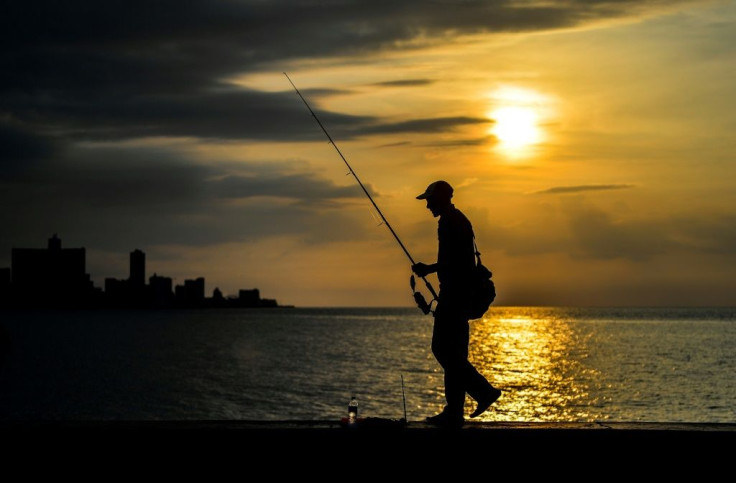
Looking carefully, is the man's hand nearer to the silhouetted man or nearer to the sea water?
the silhouetted man

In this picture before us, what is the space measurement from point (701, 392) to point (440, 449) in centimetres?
3805

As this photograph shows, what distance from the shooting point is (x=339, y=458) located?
7172mm

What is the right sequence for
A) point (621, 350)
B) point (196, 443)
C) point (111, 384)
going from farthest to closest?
point (621, 350) < point (111, 384) < point (196, 443)

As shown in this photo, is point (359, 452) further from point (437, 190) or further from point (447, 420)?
point (437, 190)

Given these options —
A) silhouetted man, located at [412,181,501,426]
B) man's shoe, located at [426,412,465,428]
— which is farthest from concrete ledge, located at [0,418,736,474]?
silhouetted man, located at [412,181,501,426]

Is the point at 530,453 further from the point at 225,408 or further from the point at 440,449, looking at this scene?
the point at 225,408

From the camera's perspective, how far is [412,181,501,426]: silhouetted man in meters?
8.50

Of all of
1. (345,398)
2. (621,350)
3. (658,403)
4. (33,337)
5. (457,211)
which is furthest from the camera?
(33,337)

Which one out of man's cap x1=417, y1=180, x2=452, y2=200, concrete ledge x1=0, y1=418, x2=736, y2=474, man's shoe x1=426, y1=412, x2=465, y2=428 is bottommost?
concrete ledge x1=0, y1=418, x2=736, y2=474

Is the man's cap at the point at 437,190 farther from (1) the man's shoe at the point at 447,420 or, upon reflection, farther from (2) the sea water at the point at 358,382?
(2) the sea water at the point at 358,382

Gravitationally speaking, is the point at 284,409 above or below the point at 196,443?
below

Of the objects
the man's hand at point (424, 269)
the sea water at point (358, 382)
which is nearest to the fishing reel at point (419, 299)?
the man's hand at point (424, 269)

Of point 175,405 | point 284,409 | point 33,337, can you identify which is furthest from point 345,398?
point 33,337

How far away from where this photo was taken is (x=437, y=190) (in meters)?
8.82
